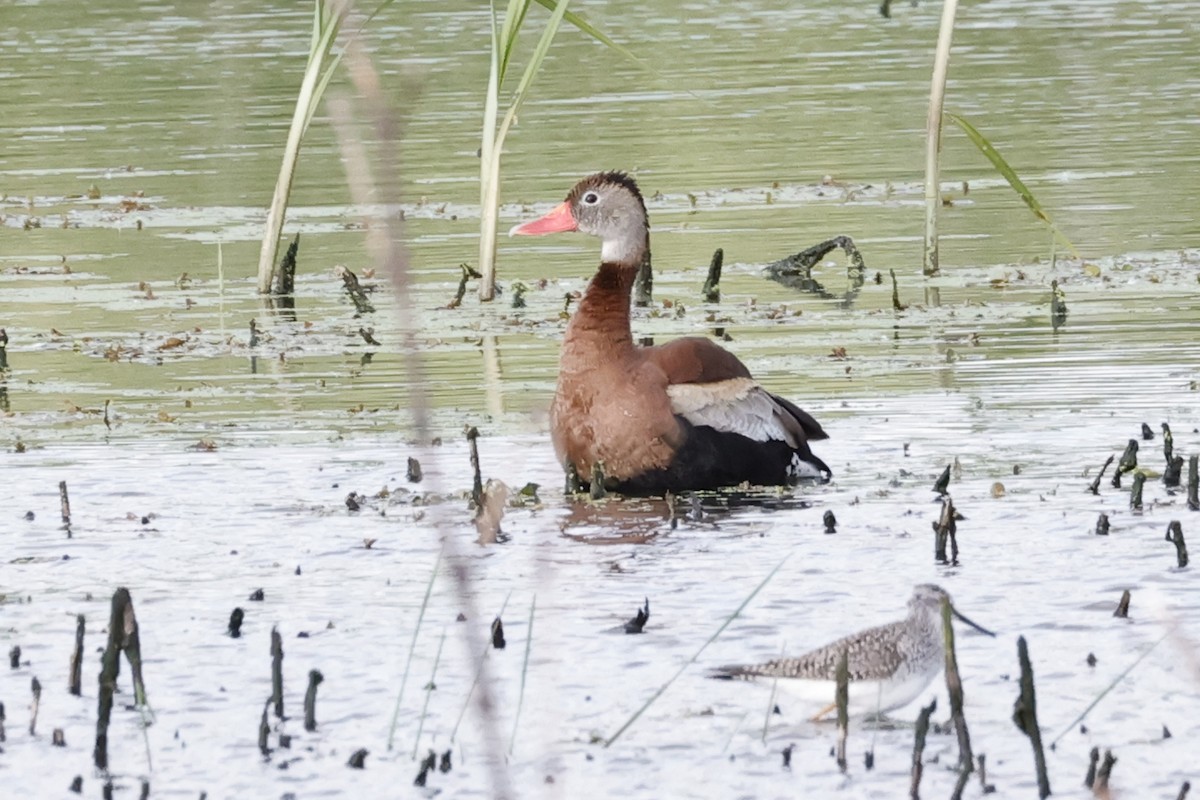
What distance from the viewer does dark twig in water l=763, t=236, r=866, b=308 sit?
1447 centimetres

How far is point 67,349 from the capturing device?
1316 centimetres

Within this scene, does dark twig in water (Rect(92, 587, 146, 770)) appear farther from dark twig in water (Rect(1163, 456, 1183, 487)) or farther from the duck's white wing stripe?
dark twig in water (Rect(1163, 456, 1183, 487))

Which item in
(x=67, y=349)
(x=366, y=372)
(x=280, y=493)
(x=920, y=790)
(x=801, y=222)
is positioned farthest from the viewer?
(x=801, y=222)

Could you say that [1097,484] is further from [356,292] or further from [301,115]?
[356,292]

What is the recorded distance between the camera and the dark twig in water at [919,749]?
522 cm

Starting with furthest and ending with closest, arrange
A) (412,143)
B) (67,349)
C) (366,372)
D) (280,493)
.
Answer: (412,143) → (67,349) → (366,372) → (280,493)

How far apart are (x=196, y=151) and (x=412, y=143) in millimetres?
2392

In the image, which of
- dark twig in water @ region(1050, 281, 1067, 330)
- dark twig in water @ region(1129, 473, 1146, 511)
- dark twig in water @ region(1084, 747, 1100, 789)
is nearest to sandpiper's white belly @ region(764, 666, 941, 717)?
dark twig in water @ region(1084, 747, 1100, 789)

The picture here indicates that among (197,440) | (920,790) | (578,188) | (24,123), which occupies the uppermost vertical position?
(24,123)

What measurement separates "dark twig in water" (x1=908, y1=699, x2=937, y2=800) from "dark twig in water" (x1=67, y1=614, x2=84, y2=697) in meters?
2.27

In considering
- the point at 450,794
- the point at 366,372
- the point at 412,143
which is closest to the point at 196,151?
the point at 412,143

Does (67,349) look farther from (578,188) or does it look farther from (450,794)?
(450,794)

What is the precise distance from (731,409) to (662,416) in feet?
1.02

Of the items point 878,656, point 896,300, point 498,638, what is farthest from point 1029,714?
point 896,300
